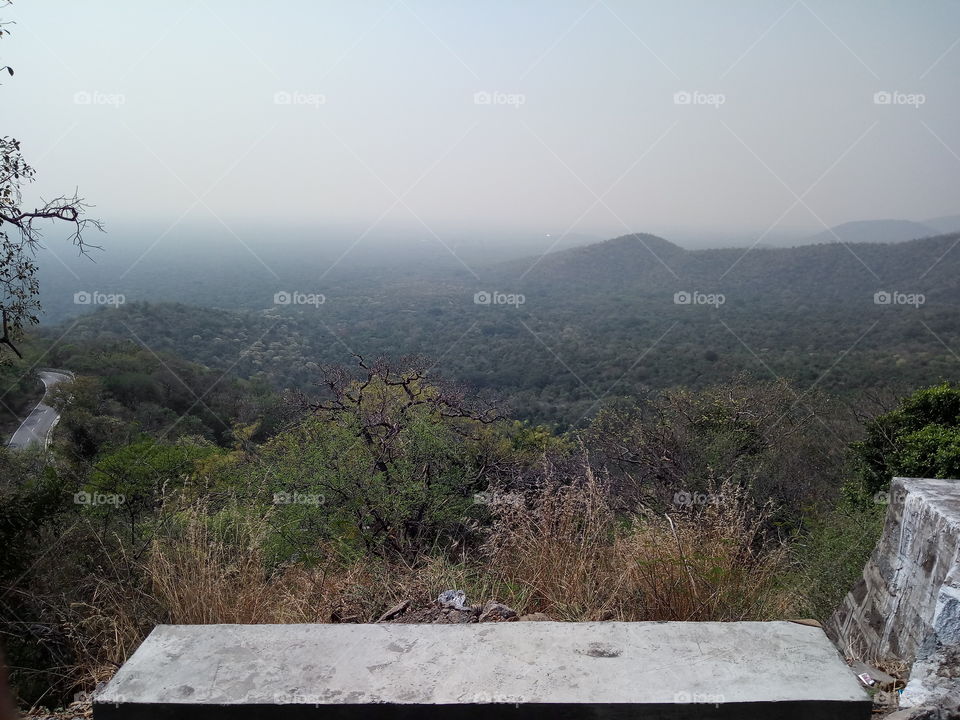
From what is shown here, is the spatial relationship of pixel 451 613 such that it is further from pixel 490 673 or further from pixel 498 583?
pixel 490 673

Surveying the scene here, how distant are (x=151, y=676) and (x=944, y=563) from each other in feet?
10.7

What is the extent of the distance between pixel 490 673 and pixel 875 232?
50590 millimetres

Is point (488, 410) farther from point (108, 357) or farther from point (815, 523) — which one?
point (108, 357)

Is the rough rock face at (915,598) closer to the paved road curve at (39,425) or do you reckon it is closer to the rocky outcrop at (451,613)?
the rocky outcrop at (451,613)

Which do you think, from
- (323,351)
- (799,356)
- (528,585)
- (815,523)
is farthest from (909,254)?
(528,585)

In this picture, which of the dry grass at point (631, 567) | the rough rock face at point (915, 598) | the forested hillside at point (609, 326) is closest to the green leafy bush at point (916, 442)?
the rough rock face at point (915, 598)

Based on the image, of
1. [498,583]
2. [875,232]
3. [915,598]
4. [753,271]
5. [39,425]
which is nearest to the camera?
[915,598]

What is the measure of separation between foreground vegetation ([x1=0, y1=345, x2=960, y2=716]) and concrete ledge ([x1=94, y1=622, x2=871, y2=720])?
0.81 meters

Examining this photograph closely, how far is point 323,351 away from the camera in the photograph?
19.7 meters

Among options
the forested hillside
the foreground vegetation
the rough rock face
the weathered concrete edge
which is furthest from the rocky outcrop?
the forested hillside

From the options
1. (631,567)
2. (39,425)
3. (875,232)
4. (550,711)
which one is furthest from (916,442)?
(875,232)

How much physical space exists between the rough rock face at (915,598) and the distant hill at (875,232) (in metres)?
38.8

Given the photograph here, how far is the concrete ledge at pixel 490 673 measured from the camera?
7.61 ft

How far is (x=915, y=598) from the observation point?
10.6 ft
